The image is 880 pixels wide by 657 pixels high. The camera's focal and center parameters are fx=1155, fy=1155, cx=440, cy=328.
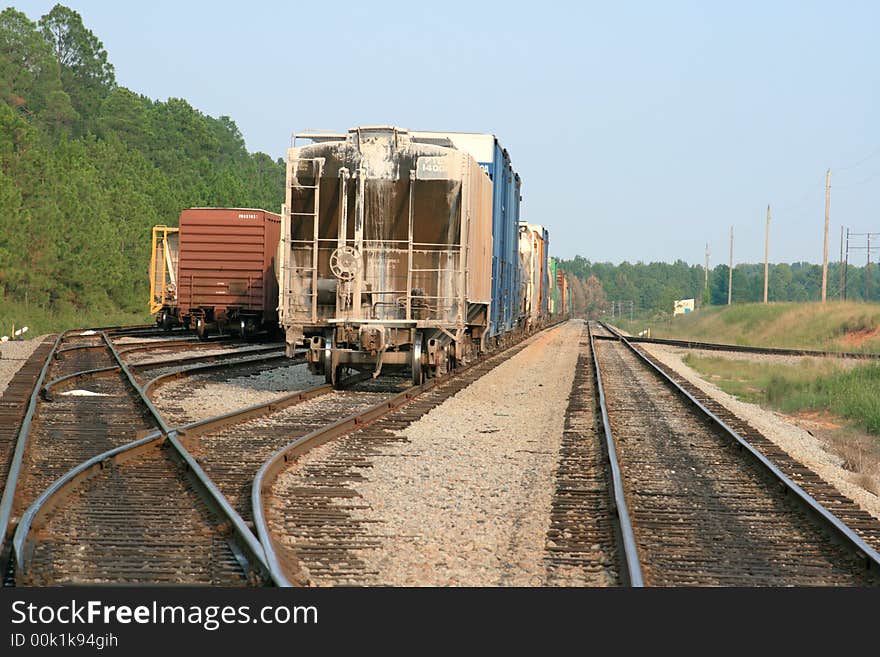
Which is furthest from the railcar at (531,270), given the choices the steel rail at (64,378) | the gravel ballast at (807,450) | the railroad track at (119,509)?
the railroad track at (119,509)

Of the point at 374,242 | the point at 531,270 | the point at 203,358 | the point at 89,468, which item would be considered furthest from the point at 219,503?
the point at 531,270

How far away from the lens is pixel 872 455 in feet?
47.7

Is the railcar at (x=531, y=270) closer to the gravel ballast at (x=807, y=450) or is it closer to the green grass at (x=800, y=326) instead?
the gravel ballast at (x=807, y=450)

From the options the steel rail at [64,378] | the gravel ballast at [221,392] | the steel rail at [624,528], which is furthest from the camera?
the steel rail at [64,378]

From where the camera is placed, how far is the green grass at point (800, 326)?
51562 mm

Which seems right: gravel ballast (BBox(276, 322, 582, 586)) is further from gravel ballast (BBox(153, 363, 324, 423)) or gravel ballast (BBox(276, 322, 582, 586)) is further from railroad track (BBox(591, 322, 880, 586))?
gravel ballast (BBox(153, 363, 324, 423))

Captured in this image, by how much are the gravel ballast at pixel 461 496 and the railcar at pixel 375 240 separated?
1.70 m

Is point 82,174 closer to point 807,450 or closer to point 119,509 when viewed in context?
point 807,450

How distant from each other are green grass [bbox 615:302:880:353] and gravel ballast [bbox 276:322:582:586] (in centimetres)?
3166

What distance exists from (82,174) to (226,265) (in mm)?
22167

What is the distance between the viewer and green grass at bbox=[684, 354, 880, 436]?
20.4m

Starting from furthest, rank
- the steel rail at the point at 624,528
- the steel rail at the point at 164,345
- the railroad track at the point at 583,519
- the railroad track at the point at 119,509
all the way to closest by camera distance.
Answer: the steel rail at the point at 164,345
the railroad track at the point at 583,519
the railroad track at the point at 119,509
the steel rail at the point at 624,528

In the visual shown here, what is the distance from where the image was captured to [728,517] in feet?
28.3

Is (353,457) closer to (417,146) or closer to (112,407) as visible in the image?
(112,407)
